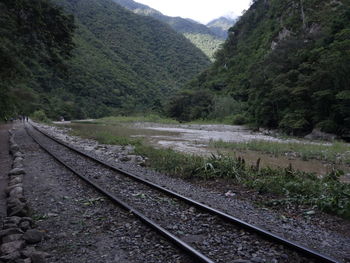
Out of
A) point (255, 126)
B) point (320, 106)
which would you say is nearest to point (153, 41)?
point (255, 126)

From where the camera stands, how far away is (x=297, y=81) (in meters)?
35.0

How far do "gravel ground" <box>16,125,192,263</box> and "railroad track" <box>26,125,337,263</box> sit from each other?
0.23 meters

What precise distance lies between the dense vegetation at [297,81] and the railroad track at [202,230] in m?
25.3

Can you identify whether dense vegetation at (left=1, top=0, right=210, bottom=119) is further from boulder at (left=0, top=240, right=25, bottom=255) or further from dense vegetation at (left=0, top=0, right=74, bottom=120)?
boulder at (left=0, top=240, right=25, bottom=255)

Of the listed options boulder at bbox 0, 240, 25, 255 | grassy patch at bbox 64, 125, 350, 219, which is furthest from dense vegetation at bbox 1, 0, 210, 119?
boulder at bbox 0, 240, 25, 255

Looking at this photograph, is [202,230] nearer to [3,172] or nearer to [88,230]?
[88,230]

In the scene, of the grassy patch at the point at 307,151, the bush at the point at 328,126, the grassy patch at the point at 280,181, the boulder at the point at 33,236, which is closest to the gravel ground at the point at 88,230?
the boulder at the point at 33,236

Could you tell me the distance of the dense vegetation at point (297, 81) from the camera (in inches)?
1105

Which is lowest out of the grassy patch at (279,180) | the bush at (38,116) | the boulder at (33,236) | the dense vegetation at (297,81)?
the bush at (38,116)

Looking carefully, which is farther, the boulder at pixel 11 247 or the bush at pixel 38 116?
the bush at pixel 38 116

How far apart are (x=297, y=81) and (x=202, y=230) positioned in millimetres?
34956

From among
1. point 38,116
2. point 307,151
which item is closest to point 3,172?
point 307,151

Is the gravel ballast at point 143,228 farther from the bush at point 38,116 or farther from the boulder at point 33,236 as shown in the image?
the bush at point 38,116

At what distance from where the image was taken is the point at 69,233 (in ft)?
15.5
